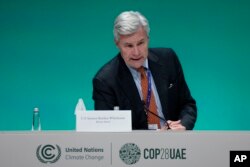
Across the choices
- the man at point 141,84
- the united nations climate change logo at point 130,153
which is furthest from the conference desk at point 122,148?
the man at point 141,84

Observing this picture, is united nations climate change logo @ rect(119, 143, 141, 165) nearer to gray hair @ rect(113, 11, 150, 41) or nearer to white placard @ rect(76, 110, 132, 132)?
white placard @ rect(76, 110, 132, 132)

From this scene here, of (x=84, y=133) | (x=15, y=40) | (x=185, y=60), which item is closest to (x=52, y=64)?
(x=15, y=40)

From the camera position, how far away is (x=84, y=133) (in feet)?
6.08

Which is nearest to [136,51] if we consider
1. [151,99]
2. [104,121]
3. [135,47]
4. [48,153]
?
[135,47]

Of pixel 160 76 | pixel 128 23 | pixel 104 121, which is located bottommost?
pixel 104 121

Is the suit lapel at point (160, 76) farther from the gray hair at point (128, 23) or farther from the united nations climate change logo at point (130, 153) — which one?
the united nations climate change logo at point (130, 153)

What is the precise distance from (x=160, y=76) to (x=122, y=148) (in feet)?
3.18

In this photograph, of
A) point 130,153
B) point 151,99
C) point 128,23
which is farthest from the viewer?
point 151,99

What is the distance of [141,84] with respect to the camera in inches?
106

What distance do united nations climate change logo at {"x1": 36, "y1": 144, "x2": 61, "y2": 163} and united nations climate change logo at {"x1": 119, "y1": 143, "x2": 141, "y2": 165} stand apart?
0.24 metres

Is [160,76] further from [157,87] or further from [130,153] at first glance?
[130,153]

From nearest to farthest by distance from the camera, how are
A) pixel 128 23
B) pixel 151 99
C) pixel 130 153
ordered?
pixel 130 153 < pixel 128 23 < pixel 151 99

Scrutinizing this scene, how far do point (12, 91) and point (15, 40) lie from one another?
428 mm

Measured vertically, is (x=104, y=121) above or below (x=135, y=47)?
below
